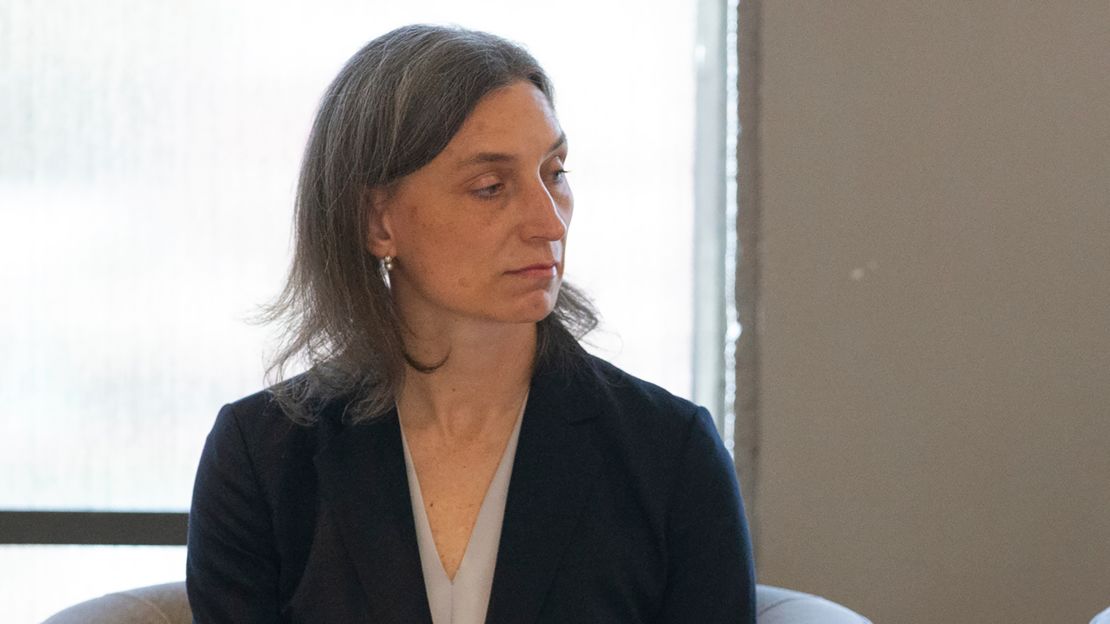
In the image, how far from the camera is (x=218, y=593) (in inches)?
61.7

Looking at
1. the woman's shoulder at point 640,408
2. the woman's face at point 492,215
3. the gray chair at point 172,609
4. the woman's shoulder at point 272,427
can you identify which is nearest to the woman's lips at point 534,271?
the woman's face at point 492,215

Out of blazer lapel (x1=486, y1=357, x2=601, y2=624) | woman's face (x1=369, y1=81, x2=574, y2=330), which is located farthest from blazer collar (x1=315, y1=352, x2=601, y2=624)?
woman's face (x1=369, y1=81, x2=574, y2=330)

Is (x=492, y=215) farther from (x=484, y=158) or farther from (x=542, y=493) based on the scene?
(x=542, y=493)

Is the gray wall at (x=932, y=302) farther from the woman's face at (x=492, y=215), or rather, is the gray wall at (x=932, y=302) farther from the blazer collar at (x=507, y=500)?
the woman's face at (x=492, y=215)

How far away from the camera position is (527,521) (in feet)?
5.06

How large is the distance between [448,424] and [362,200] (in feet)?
1.12

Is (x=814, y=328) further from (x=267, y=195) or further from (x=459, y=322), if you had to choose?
(x=267, y=195)

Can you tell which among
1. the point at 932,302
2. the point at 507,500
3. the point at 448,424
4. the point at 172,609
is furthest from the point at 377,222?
the point at 932,302

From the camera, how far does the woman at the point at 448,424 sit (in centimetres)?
148

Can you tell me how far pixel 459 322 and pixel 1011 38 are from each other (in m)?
1.22

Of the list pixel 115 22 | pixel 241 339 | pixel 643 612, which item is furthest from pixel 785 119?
pixel 115 22

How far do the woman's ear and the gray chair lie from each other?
69 centimetres

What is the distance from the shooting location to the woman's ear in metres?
1.55

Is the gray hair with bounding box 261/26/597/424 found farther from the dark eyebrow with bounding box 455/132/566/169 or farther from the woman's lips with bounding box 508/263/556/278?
the woman's lips with bounding box 508/263/556/278
